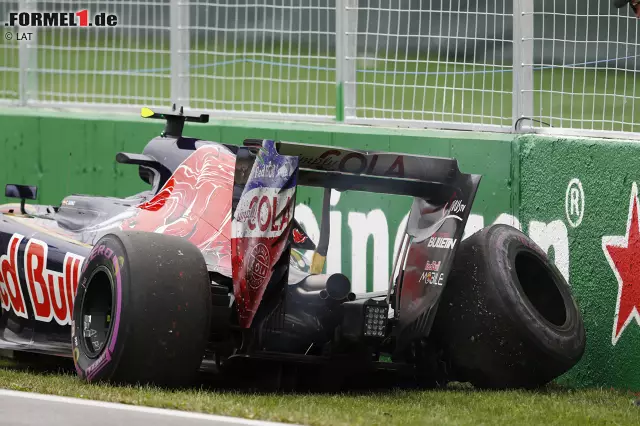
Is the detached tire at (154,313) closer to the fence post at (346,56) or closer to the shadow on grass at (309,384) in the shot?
the shadow on grass at (309,384)

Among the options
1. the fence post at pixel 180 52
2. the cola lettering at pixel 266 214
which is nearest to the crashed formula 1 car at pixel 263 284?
the cola lettering at pixel 266 214

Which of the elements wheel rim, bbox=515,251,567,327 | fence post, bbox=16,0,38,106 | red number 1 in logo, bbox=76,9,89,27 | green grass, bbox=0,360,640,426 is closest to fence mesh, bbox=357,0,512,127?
wheel rim, bbox=515,251,567,327

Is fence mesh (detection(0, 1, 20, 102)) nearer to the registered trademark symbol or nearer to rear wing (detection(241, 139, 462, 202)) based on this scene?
rear wing (detection(241, 139, 462, 202))

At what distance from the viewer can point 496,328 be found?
8008 mm

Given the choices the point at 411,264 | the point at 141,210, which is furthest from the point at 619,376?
the point at 141,210

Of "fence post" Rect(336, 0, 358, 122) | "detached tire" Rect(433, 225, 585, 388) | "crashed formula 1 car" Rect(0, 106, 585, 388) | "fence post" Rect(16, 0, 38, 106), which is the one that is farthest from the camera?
"fence post" Rect(16, 0, 38, 106)

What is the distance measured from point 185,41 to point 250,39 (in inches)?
24.2

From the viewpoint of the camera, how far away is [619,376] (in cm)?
893

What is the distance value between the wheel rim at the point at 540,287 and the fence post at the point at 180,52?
12.2 feet

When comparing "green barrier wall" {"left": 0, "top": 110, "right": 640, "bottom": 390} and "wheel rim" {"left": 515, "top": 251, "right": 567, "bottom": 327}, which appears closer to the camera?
"wheel rim" {"left": 515, "top": 251, "right": 567, "bottom": 327}

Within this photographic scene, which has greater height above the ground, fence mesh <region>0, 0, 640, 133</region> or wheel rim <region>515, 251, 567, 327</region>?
fence mesh <region>0, 0, 640, 133</region>

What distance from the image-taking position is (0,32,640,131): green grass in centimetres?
980

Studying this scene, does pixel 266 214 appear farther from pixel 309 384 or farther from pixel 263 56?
pixel 263 56

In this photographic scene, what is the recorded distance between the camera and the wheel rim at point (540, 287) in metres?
8.56
